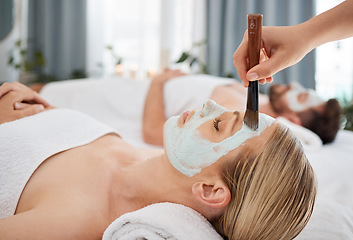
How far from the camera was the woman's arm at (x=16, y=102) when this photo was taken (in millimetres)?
1120

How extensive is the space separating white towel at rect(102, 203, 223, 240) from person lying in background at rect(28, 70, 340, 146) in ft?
4.22

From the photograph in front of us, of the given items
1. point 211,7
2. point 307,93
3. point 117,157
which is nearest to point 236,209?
point 117,157

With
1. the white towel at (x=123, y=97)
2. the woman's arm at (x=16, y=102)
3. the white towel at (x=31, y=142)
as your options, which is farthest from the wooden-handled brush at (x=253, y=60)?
the white towel at (x=123, y=97)

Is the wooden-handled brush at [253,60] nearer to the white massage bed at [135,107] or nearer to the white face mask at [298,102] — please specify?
the white massage bed at [135,107]

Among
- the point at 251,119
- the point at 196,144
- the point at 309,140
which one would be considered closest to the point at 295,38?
the point at 251,119

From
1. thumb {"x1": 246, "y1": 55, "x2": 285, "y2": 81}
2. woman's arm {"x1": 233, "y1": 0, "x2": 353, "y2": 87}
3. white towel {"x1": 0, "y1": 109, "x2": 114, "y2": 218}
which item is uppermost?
woman's arm {"x1": 233, "y1": 0, "x2": 353, "y2": 87}

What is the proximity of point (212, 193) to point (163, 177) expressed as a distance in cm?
17

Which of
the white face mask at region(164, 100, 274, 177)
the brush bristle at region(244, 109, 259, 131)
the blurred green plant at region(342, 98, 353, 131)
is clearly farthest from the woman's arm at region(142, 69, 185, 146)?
the blurred green plant at region(342, 98, 353, 131)

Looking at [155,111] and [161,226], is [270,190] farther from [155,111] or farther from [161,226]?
[155,111]

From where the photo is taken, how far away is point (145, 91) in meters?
2.56

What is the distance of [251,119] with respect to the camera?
932 millimetres

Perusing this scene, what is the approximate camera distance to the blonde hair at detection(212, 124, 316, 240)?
2.90ft

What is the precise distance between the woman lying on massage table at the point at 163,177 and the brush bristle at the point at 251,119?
0.05 ft

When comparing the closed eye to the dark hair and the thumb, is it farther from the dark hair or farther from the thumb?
the dark hair
